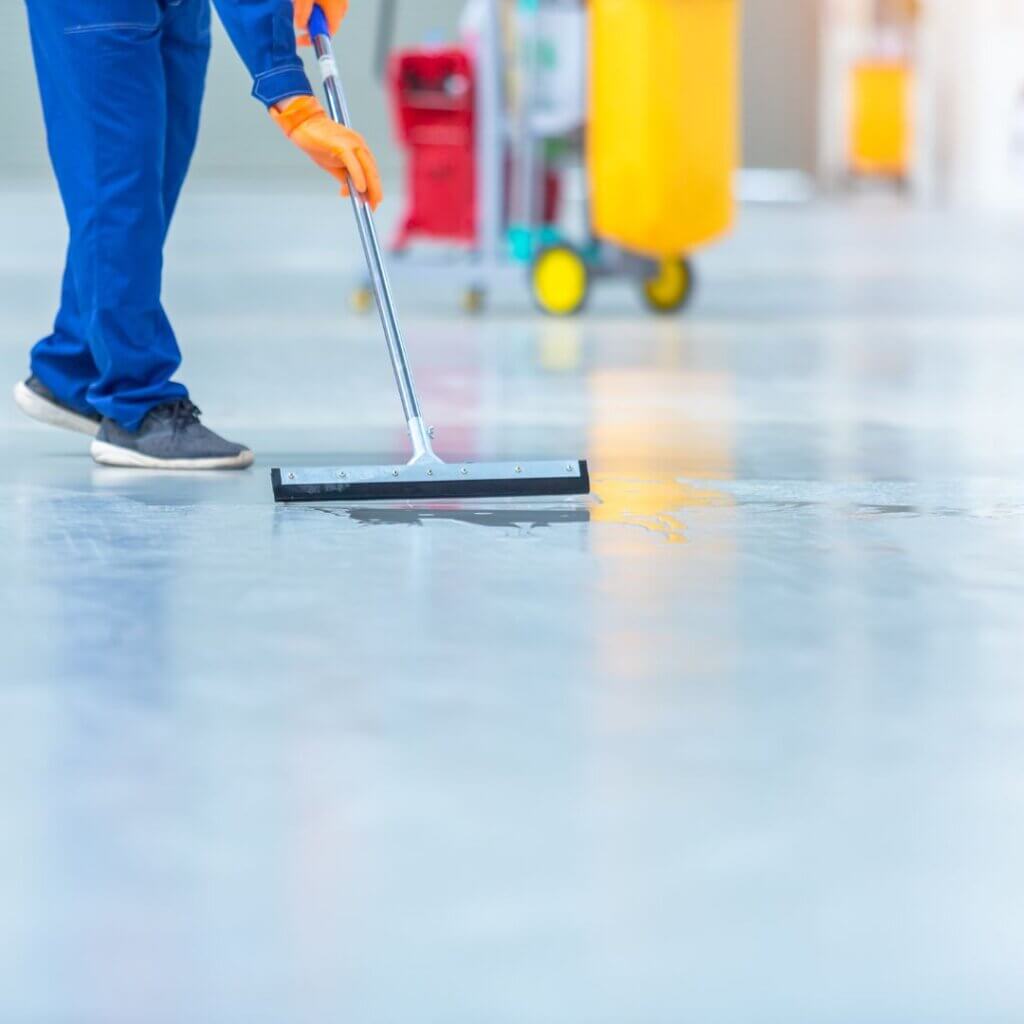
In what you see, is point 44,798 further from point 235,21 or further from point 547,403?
point 547,403

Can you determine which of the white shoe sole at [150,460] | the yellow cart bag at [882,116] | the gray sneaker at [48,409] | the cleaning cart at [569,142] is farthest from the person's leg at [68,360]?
the yellow cart bag at [882,116]

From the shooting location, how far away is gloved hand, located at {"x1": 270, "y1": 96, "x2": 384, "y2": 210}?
2215 mm

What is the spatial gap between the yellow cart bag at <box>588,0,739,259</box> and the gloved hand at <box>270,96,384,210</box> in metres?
2.33

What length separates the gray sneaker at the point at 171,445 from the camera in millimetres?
2383

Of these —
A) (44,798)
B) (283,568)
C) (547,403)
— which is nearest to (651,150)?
(547,403)

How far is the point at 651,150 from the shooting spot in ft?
14.8

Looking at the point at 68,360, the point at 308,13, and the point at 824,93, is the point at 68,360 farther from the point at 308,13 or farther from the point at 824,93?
the point at 824,93

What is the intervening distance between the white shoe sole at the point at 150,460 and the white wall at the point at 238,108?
1447 cm

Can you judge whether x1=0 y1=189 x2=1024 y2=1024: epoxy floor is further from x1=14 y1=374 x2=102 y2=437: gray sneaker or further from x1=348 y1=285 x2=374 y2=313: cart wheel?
x1=348 y1=285 x2=374 y2=313: cart wheel

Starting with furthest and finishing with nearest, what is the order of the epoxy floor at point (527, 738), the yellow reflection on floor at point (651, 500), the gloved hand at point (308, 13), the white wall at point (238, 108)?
the white wall at point (238, 108)
the gloved hand at point (308, 13)
the yellow reflection on floor at point (651, 500)
the epoxy floor at point (527, 738)

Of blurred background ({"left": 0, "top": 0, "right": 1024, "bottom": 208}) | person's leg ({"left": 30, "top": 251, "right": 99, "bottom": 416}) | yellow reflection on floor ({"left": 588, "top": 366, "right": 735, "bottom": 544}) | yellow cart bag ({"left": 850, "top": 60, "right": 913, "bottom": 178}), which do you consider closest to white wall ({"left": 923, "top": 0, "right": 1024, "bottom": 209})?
blurred background ({"left": 0, "top": 0, "right": 1024, "bottom": 208})

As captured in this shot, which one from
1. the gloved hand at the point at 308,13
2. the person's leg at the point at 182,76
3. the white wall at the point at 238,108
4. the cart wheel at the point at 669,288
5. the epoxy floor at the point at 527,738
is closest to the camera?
the epoxy floor at the point at 527,738

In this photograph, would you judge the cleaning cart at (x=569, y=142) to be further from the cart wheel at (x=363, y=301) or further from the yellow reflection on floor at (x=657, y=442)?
the yellow reflection on floor at (x=657, y=442)

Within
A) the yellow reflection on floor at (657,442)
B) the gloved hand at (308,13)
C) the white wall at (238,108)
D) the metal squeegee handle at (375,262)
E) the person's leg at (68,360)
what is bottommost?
the white wall at (238,108)
